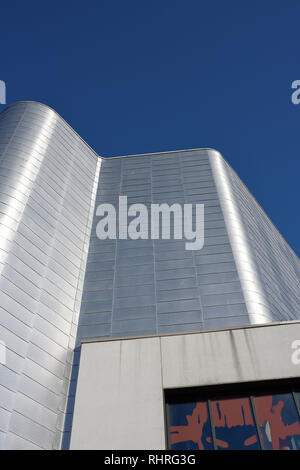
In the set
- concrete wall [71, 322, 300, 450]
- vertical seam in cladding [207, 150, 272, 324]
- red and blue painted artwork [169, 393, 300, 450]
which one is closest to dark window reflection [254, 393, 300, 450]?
red and blue painted artwork [169, 393, 300, 450]

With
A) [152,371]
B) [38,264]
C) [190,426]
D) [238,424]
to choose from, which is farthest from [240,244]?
Answer: [190,426]

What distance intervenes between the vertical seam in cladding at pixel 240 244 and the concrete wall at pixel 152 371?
4.90 meters

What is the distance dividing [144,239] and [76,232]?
3.95m

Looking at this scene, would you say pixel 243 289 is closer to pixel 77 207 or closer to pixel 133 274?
pixel 133 274

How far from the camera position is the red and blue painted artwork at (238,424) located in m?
12.3

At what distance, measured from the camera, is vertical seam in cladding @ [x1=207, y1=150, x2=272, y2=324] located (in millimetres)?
19422

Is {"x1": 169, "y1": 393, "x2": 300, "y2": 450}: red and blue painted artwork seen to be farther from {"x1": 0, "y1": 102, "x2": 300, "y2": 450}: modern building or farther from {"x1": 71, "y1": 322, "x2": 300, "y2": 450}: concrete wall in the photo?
{"x1": 71, "y1": 322, "x2": 300, "y2": 450}: concrete wall

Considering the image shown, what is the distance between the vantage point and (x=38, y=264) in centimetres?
1944

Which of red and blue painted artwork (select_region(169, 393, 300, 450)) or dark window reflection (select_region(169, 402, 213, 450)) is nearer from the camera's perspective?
red and blue painted artwork (select_region(169, 393, 300, 450))

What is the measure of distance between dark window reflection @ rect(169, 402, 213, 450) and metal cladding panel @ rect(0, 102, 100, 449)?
445cm

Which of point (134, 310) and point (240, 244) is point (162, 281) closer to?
point (134, 310)

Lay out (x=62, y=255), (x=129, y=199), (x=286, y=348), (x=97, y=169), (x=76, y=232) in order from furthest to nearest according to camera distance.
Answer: (x=97, y=169) → (x=129, y=199) → (x=76, y=232) → (x=62, y=255) → (x=286, y=348)
